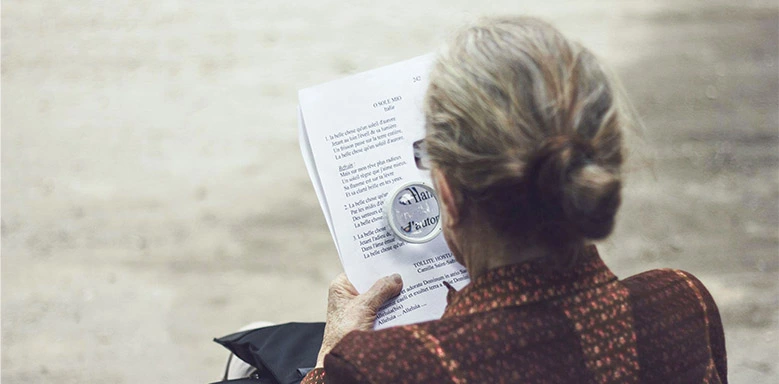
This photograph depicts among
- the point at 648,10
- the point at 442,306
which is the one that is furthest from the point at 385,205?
the point at 648,10

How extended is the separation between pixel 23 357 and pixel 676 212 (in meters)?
1.85

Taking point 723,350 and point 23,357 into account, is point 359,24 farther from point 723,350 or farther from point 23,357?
point 723,350

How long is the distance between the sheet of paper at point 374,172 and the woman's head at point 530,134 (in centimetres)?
29

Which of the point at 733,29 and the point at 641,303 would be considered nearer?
the point at 641,303

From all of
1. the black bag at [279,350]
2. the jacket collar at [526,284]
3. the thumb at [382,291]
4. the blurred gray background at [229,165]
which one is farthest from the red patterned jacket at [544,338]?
the blurred gray background at [229,165]

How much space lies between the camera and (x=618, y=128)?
72 cm

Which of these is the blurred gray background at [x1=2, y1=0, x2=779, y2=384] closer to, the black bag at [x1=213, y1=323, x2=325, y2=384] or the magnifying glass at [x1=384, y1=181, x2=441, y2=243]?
the black bag at [x1=213, y1=323, x2=325, y2=384]

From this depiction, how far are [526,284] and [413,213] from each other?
1.12 feet

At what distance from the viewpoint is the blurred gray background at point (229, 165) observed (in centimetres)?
185

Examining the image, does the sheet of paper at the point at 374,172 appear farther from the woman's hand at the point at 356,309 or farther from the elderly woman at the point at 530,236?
the elderly woman at the point at 530,236

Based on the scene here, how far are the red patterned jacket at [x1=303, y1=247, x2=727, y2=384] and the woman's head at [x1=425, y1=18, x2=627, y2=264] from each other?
60 mm

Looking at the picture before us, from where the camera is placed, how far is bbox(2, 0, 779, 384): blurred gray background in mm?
1849

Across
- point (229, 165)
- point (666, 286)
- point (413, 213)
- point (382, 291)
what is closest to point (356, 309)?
point (382, 291)

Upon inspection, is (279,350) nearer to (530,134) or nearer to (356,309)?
(356,309)
